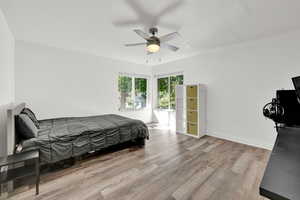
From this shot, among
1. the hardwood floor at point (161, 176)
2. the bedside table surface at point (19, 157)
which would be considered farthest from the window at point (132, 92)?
the bedside table surface at point (19, 157)

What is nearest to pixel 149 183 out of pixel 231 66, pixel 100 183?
pixel 100 183

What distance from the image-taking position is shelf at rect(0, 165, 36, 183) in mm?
1484

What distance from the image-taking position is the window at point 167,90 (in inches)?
206

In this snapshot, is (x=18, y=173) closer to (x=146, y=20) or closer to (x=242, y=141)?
(x=146, y=20)

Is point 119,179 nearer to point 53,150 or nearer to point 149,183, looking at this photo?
point 149,183

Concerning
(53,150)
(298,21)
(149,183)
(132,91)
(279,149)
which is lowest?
(149,183)

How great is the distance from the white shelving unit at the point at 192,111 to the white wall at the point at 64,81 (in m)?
2.33

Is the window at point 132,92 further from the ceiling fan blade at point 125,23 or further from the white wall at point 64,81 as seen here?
the ceiling fan blade at point 125,23

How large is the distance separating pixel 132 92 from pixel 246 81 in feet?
12.2

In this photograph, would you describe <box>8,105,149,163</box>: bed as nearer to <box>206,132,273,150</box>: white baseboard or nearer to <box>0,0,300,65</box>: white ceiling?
<box>0,0,300,65</box>: white ceiling

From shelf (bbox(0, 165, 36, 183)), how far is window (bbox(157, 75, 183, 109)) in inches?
172

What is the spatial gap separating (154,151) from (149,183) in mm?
1066

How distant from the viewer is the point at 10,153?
1.75 meters

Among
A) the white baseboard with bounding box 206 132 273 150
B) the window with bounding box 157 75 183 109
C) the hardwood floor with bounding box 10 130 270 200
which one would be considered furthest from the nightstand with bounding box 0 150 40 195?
the window with bounding box 157 75 183 109
